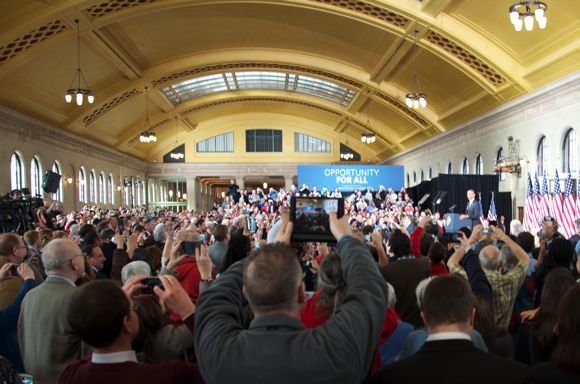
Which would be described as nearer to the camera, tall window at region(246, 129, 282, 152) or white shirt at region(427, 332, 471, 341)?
white shirt at region(427, 332, 471, 341)

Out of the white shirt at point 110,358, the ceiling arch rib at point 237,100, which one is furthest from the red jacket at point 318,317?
the ceiling arch rib at point 237,100

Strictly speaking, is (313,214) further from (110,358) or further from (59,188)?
(59,188)

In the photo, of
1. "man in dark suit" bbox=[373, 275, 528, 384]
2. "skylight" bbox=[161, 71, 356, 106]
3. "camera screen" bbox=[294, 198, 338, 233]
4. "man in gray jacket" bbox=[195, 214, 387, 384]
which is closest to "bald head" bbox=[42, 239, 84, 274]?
"camera screen" bbox=[294, 198, 338, 233]

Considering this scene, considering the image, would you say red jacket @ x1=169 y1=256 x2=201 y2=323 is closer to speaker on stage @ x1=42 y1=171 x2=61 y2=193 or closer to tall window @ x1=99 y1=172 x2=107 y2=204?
speaker on stage @ x1=42 y1=171 x2=61 y2=193

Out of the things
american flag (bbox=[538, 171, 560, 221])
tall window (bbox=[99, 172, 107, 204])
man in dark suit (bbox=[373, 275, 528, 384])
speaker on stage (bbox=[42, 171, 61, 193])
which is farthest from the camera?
tall window (bbox=[99, 172, 107, 204])

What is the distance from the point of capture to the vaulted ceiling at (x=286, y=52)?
52.9 ft

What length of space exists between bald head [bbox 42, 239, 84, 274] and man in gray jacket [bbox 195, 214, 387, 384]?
1847mm

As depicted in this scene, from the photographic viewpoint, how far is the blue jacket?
145 inches

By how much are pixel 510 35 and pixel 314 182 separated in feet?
41.1

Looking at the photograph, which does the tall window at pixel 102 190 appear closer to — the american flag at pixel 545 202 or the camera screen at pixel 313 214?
the american flag at pixel 545 202

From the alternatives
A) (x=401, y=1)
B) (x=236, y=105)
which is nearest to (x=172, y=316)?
(x=401, y=1)

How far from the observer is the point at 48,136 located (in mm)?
24516

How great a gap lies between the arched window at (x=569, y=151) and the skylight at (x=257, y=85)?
14.4 m

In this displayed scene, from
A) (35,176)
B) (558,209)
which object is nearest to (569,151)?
(558,209)
